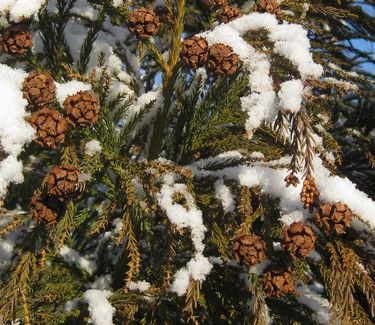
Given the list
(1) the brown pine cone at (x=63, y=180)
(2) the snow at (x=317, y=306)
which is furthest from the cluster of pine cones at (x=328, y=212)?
(1) the brown pine cone at (x=63, y=180)

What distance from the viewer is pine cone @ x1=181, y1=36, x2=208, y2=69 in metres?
1.66

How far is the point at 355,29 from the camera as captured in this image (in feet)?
11.2

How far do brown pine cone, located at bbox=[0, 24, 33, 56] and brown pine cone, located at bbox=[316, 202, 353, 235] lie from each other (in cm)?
129

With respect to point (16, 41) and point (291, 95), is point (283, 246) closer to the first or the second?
point (291, 95)

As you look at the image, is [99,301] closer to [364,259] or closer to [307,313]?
[307,313]

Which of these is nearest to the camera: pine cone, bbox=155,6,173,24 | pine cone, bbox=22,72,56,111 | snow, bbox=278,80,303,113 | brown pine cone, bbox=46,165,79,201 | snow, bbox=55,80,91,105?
snow, bbox=278,80,303,113

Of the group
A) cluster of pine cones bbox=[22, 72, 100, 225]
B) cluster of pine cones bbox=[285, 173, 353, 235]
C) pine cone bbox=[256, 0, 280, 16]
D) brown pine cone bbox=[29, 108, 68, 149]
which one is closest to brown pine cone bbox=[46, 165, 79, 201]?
cluster of pine cones bbox=[22, 72, 100, 225]

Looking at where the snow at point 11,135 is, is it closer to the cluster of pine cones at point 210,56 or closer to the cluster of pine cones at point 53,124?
the cluster of pine cones at point 53,124

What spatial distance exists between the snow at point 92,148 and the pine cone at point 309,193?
30.0 inches

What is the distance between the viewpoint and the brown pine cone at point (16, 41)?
5.77 ft

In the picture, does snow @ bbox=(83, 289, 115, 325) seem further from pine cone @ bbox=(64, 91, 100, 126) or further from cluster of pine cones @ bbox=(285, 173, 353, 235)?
cluster of pine cones @ bbox=(285, 173, 353, 235)

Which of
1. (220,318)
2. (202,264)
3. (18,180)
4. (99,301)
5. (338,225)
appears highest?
(338,225)

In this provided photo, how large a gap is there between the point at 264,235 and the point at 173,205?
0.34m

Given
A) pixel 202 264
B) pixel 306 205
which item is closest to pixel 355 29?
pixel 306 205
